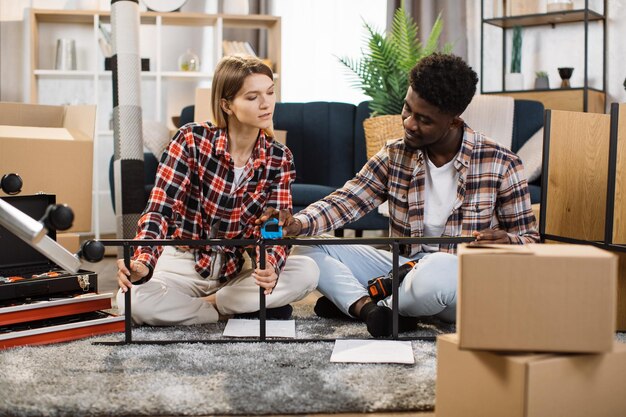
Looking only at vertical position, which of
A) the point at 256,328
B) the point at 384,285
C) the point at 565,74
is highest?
the point at 565,74

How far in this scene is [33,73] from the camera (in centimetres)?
449

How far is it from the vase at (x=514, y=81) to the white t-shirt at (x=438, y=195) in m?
2.51

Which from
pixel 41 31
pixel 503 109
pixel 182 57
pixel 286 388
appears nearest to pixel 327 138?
pixel 503 109

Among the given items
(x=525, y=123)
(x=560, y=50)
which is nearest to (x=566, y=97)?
(x=560, y=50)

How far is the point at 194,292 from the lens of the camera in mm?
2145

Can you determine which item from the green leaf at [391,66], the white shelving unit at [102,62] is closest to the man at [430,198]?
the green leaf at [391,66]

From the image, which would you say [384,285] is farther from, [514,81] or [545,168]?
[514,81]

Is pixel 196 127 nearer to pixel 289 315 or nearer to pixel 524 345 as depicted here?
pixel 289 315

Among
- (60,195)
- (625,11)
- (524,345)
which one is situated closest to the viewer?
(524,345)

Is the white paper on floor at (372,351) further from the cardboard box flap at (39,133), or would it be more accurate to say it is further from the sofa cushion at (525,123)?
the sofa cushion at (525,123)

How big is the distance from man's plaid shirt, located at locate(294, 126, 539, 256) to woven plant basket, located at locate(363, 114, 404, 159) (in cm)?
126

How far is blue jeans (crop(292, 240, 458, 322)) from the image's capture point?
1.89 metres

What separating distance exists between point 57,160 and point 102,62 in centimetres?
255

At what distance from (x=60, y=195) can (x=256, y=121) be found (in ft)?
2.61
